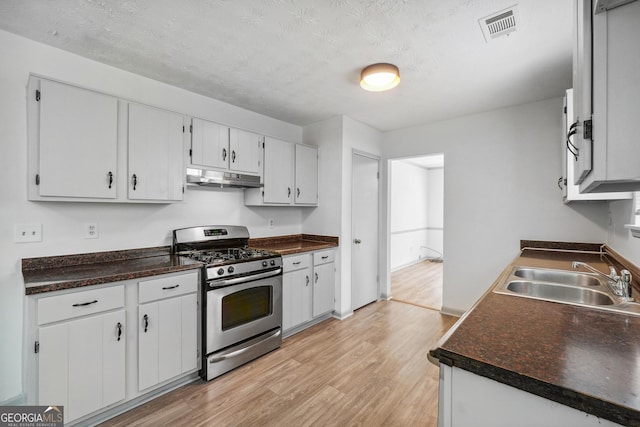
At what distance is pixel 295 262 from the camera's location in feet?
10.1

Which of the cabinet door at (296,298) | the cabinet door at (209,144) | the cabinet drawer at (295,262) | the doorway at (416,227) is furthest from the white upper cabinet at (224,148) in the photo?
the doorway at (416,227)

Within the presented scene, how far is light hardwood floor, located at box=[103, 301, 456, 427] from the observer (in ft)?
6.07

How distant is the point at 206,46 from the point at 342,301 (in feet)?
9.82

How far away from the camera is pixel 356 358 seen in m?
2.60

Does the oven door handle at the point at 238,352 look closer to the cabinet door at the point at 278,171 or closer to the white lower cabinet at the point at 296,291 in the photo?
the white lower cabinet at the point at 296,291

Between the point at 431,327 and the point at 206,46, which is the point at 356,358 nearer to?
the point at 431,327

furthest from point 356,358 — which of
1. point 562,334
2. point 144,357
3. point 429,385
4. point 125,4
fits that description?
point 125,4

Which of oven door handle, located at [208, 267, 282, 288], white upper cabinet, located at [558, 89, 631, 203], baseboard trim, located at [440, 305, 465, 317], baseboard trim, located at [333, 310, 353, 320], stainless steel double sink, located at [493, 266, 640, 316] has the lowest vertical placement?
baseboard trim, located at [333, 310, 353, 320]

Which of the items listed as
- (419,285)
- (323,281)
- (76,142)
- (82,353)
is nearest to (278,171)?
(323,281)

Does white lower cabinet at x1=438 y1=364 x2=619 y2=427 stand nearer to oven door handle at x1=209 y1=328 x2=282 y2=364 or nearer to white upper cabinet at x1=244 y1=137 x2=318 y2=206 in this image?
oven door handle at x1=209 y1=328 x2=282 y2=364

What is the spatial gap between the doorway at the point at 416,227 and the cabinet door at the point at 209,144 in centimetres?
307

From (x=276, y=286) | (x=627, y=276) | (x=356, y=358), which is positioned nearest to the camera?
(x=627, y=276)

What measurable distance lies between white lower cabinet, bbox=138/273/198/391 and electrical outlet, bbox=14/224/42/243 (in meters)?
0.85

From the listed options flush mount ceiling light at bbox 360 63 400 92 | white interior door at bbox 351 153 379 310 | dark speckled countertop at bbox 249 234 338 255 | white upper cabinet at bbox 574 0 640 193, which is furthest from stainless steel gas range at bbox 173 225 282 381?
white upper cabinet at bbox 574 0 640 193
